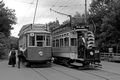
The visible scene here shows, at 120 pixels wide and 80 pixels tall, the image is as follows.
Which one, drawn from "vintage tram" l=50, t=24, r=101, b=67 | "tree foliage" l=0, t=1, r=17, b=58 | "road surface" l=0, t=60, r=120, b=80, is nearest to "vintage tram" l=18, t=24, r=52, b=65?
"vintage tram" l=50, t=24, r=101, b=67

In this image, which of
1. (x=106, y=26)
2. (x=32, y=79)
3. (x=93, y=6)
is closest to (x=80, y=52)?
(x=32, y=79)

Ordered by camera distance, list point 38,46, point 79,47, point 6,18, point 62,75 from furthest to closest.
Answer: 1. point 6,18
2. point 38,46
3. point 79,47
4. point 62,75

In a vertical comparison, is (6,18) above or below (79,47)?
above

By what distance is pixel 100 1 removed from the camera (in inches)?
1359

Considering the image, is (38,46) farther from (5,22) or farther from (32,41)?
(5,22)

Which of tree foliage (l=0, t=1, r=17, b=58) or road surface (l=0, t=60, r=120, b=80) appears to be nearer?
road surface (l=0, t=60, r=120, b=80)

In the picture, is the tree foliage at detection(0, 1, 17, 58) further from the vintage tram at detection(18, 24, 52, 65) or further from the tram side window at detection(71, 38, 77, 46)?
the tram side window at detection(71, 38, 77, 46)

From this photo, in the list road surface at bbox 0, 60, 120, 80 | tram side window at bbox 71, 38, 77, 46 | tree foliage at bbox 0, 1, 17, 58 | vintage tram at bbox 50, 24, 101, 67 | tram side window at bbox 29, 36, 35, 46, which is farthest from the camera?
tree foliage at bbox 0, 1, 17, 58

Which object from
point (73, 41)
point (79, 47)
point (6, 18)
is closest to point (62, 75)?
point (79, 47)

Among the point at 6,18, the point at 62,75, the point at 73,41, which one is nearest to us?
the point at 62,75

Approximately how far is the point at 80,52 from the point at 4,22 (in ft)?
66.2

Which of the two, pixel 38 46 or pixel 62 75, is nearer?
pixel 62 75

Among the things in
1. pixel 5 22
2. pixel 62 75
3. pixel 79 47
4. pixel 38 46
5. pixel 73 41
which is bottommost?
pixel 62 75

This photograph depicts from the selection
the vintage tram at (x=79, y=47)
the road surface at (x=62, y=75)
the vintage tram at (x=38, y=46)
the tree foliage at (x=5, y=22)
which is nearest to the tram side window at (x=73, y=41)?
the vintage tram at (x=79, y=47)
